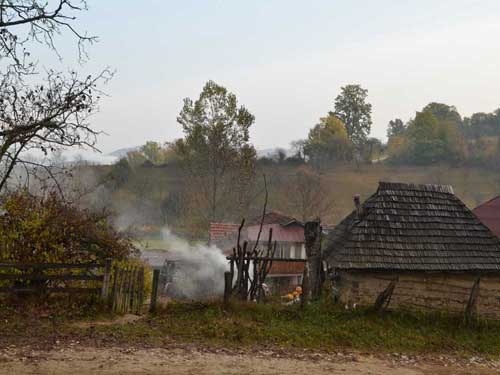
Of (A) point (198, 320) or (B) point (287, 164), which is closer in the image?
(A) point (198, 320)

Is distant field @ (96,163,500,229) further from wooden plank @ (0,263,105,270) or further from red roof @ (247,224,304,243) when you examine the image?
wooden plank @ (0,263,105,270)

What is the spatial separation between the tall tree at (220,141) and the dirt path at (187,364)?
95.3 feet

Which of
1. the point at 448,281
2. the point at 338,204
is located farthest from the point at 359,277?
the point at 338,204

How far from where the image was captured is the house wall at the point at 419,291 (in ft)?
47.9

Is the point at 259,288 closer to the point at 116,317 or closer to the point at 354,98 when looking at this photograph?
the point at 116,317

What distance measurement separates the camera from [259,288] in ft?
48.6

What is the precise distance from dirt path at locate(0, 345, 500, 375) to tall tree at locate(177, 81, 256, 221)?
29049 millimetres

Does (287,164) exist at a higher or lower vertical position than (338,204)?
higher

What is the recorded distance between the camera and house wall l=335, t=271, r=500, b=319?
14609mm

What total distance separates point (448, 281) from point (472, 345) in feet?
8.62

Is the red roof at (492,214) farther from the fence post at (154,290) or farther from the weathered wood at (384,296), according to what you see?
the fence post at (154,290)

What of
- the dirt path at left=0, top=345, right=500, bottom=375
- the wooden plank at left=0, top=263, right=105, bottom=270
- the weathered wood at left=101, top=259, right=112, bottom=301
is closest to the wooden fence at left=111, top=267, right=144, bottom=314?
the weathered wood at left=101, top=259, right=112, bottom=301

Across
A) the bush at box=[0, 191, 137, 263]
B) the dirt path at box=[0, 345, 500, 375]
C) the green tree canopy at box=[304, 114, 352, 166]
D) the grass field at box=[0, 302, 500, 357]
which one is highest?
the green tree canopy at box=[304, 114, 352, 166]

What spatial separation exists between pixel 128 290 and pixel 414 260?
795 cm
